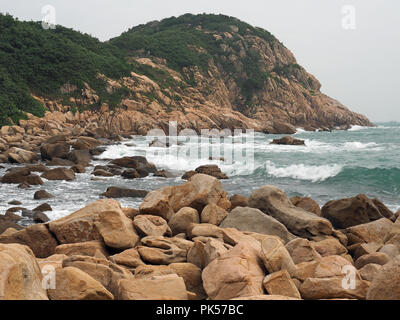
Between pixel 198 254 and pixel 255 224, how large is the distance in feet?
8.14

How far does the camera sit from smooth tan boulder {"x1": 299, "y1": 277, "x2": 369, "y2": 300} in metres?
4.23

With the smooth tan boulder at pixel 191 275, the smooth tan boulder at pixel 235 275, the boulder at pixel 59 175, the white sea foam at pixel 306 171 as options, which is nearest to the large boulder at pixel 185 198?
the smooth tan boulder at pixel 191 275

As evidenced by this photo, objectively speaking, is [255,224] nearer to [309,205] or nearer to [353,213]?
[309,205]

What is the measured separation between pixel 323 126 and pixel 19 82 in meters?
54.6

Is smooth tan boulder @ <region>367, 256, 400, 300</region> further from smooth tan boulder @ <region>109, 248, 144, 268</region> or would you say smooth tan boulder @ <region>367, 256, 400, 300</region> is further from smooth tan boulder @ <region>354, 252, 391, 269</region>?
smooth tan boulder @ <region>109, 248, 144, 268</region>

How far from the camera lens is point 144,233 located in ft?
22.4

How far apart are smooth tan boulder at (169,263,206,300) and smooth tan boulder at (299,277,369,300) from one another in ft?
4.50

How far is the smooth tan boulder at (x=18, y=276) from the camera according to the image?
3.25 meters

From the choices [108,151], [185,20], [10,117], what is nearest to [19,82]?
[10,117]

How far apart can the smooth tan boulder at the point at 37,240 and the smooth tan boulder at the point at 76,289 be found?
2.93 meters

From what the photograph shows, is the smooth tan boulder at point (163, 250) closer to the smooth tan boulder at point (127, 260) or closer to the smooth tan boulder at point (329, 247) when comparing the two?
the smooth tan boulder at point (127, 260)

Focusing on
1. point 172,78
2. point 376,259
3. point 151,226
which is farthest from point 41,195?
point 172,78

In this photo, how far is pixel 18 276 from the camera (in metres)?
3.41
